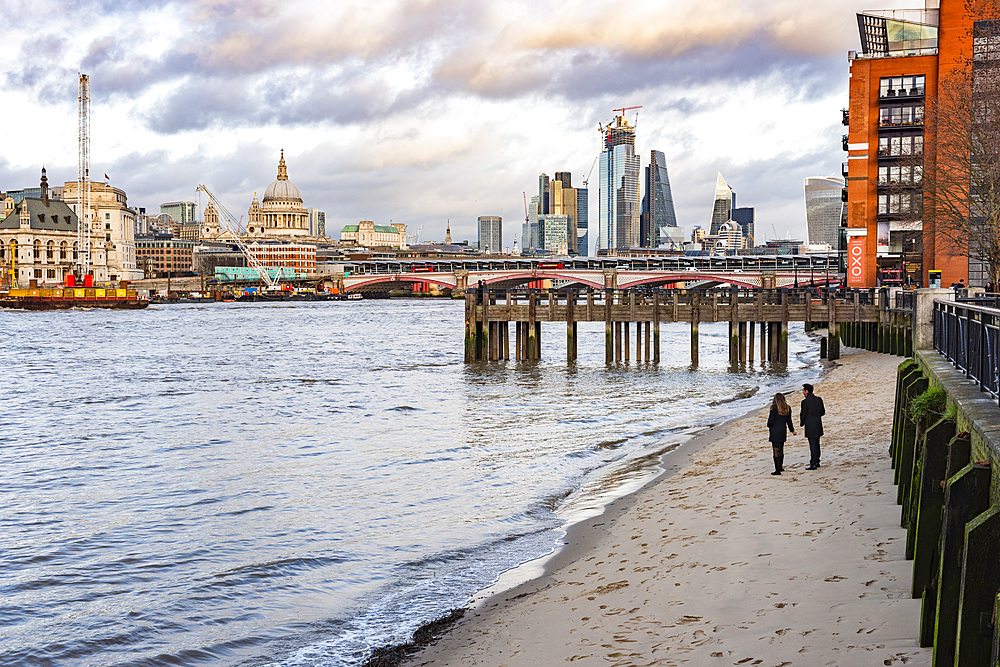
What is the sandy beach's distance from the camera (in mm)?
8844

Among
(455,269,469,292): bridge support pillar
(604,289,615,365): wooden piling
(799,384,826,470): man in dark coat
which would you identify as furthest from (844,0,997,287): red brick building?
(455,269,469,292): bridge support pillar

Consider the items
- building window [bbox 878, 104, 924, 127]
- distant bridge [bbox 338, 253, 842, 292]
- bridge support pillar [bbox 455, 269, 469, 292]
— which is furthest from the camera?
bridge support pillar [bbox 455, 269, 469, 292]

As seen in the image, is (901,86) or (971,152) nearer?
(971,152)

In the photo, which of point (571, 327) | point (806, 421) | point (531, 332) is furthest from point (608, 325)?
point (806, 421)

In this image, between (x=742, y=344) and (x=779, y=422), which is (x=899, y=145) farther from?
(x=779, y=422)

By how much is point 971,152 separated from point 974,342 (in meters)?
35.2

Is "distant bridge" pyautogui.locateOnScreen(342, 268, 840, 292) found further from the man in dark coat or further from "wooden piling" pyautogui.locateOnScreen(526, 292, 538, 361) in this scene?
the man in dark coat

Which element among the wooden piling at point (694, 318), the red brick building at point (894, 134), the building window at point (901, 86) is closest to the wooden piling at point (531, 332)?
the wooden piling at point (694, 318)

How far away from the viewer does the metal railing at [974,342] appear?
1011 cm

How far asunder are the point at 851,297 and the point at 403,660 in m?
42.0

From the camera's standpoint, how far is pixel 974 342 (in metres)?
11.7

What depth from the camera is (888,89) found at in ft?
210

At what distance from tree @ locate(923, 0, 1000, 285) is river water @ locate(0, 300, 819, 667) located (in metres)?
9.96

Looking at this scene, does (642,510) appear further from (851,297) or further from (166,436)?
(851,297)
